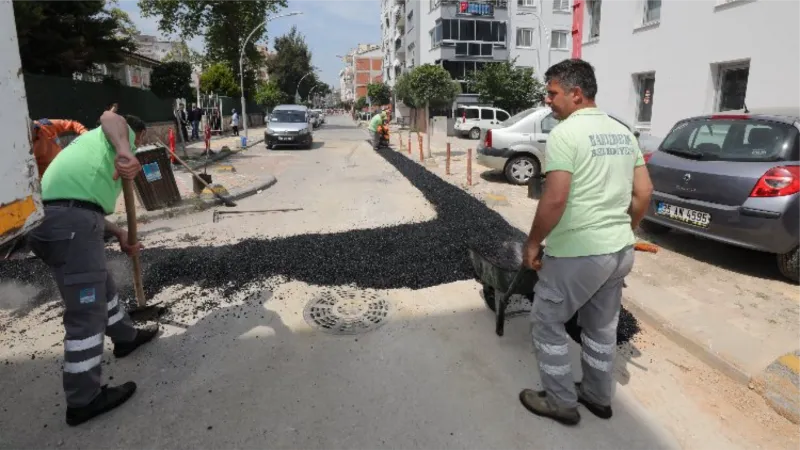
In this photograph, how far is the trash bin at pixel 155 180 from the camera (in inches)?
320

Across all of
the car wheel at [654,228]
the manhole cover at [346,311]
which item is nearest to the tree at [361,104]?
the car wheel at [654,228]

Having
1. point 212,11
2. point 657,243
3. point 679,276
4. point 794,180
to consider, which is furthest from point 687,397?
point 212,11

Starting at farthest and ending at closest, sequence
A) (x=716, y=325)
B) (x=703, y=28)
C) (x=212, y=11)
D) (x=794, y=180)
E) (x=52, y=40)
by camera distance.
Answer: (x=212, y=11) < (x=52, y=40) < (x=703, y=28) < (x=794, y=180) < (x=716, y=325)

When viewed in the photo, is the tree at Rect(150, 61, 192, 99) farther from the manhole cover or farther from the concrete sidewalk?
the concrete sidewalk

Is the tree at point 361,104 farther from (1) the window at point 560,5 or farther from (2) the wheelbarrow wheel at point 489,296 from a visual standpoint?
(2) the wheelbarrow wheel at point 489,296

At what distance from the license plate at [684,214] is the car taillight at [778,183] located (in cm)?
50

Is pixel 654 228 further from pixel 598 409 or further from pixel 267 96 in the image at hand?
pixel 267 96

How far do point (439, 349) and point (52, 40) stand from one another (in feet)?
50.6

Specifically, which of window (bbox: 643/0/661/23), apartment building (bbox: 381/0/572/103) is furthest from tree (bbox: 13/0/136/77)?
apartment building (bbox: 381/0/572/103)

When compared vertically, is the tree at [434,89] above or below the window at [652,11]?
below

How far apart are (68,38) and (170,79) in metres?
3.62

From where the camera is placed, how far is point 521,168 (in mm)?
10875

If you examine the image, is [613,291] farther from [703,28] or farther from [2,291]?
[703,28]

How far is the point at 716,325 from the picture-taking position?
3.91 meters
